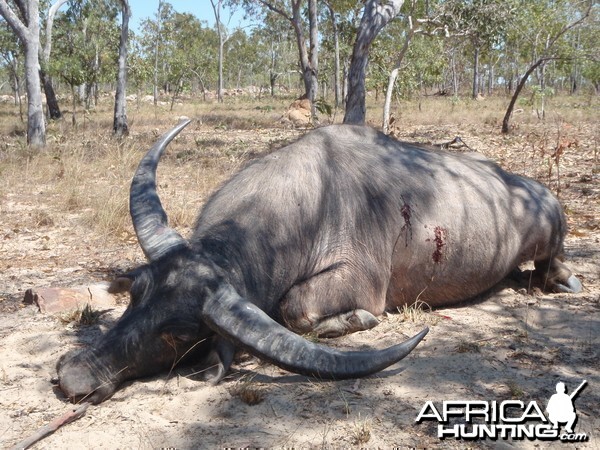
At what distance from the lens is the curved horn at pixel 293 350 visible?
2.92 metres

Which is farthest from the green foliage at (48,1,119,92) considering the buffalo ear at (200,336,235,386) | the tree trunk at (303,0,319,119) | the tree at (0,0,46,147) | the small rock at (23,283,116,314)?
the buffalo ear at (200,336,235,386)

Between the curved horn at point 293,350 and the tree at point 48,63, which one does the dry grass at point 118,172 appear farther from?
the tree at point 48,63

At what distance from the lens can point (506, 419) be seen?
3.00 m

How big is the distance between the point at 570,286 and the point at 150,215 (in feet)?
11.7

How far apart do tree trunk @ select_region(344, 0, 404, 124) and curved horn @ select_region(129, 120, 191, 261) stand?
23.0 feet

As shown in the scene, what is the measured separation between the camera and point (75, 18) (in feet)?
122

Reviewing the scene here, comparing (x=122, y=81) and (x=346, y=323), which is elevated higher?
(x=122, y=81)

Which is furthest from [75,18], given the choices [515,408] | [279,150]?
[515,408]

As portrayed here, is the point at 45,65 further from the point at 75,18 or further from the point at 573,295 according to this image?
the point at 75,18

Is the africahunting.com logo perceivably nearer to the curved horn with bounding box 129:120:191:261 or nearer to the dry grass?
the dry grass

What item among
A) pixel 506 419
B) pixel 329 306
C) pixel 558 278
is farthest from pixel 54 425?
pixel 558 278

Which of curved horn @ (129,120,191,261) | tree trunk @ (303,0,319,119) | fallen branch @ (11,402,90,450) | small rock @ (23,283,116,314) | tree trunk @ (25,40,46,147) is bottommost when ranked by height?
fallen branch @ (11,402,90,450)

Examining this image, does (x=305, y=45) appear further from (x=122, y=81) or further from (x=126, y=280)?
(x=126, y=280)

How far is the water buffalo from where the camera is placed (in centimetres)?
327
